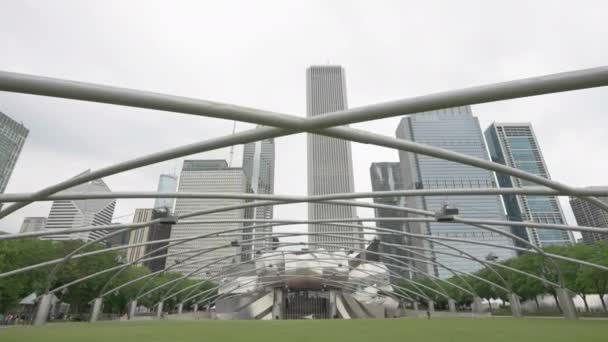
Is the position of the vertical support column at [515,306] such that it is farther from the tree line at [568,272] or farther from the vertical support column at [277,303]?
the vertical support column at [277,303]

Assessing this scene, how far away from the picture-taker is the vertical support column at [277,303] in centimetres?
6414

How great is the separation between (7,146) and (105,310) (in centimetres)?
6216

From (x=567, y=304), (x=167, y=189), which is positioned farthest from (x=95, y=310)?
(x=167, y=189)

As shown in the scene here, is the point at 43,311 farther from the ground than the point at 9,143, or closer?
closer

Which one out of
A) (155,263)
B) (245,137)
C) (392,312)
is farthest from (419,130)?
(245,137)

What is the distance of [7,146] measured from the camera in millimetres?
85938

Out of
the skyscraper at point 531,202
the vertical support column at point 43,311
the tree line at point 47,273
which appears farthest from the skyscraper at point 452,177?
the vertical support column at point 43,311

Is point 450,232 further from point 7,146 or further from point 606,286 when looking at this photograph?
point 7,146

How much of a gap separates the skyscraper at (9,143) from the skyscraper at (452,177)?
475 ft

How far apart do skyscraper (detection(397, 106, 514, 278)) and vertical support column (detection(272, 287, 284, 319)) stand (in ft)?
321

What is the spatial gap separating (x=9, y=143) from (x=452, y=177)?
17890 cm

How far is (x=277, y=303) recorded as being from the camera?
65.2m

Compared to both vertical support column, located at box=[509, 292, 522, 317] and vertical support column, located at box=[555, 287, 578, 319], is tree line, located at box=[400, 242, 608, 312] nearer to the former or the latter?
vertical support column, located at box=[555, 287, 578, 319]

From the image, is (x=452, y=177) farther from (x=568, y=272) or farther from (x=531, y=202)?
(x=568, y=272)
